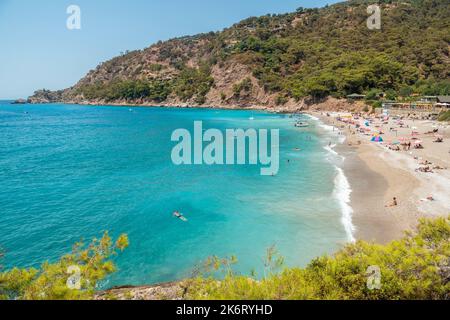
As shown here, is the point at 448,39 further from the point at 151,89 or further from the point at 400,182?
the point at 151,89

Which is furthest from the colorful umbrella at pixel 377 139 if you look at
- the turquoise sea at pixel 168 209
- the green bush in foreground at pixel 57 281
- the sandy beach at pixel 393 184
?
the green bush in foreground at pixel 57 281

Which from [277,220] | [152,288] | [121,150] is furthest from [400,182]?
[121,150]

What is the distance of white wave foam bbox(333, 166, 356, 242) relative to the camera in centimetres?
2054

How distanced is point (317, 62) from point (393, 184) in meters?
114

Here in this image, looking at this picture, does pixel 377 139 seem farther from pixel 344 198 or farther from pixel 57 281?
pixel 57 281

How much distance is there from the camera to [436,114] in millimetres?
66625

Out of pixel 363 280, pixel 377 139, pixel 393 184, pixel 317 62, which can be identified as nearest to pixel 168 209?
pixel 363 280

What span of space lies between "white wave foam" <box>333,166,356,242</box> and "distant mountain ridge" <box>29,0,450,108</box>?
6914 cm

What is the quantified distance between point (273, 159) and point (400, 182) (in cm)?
1791

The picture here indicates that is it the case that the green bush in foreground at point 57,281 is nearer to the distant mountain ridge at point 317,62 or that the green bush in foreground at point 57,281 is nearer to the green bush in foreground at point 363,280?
the green bush in foreground at point 363,280

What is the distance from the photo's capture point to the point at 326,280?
8.73 metres

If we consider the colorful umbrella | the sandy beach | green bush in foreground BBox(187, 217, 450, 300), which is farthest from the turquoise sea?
the colorful umbrella

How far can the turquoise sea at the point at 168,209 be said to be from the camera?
726 inches

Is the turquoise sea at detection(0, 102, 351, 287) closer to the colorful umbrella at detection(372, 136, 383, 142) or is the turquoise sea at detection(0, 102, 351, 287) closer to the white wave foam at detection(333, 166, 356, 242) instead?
the white wave foam at detection(333, 166, 356, 242)
